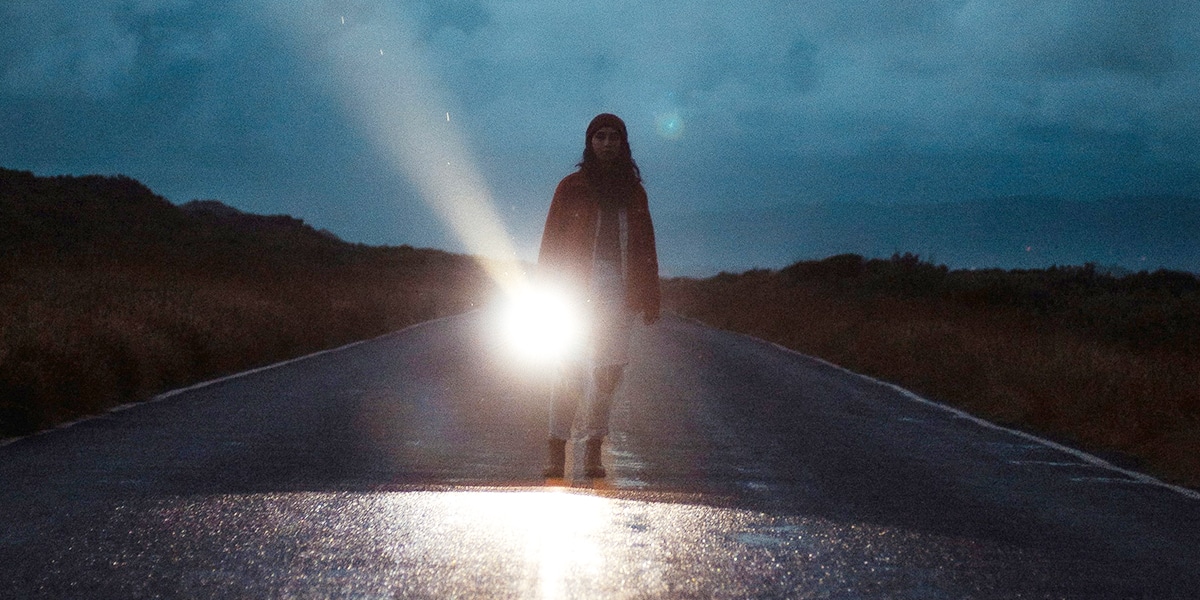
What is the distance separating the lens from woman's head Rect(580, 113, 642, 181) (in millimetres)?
7199

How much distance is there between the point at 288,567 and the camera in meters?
4.75

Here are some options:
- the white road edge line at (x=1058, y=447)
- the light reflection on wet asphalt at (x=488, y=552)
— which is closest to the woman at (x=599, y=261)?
the light reflection on wet asphalt at (x=488, y=552)

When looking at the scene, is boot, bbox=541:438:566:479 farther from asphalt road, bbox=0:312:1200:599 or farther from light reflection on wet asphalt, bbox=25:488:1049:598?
light reflection on wet asphalt, bbox=25:488:1049:598

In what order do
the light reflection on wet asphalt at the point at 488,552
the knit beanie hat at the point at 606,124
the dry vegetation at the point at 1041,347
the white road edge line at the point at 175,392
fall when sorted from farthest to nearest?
the dry vegetation at the point at 1041,347, the white road edge line at the point at 175,392, the knit beanie hat at the point at 606,124, the light reflection on wet asphalt at the point at 488,552

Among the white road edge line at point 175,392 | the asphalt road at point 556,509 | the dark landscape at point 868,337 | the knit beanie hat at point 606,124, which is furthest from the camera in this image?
the dark landscape at point 868,337

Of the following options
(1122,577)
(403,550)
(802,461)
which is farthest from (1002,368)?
(403,550)

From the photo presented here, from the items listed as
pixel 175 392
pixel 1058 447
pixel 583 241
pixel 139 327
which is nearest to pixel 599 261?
pixel 583 241

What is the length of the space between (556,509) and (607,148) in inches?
88.5

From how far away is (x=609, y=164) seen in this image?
286 inches

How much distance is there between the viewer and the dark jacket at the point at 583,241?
7258 millimetres

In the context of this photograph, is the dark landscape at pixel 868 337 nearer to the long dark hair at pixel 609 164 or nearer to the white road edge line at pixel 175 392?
the white road edge line at pixel 175 392

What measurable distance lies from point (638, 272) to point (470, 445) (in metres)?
2.08

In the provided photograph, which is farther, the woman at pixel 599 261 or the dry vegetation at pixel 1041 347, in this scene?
the dry vegetation at pixel 1041 347

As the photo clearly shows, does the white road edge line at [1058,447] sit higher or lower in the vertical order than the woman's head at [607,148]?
lower
